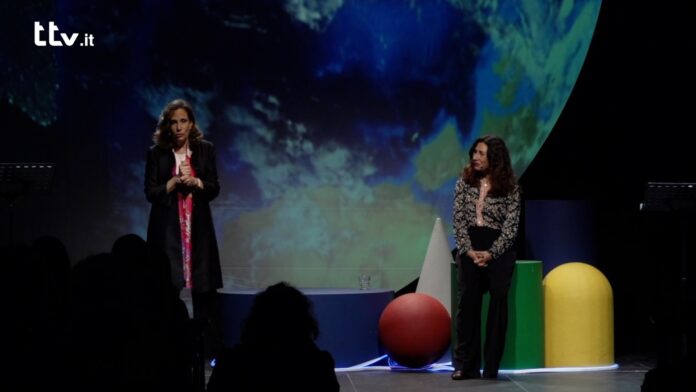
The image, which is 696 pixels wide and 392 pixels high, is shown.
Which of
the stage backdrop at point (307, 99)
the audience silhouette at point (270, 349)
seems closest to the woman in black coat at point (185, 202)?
the stage backdrop at point (307, 99)

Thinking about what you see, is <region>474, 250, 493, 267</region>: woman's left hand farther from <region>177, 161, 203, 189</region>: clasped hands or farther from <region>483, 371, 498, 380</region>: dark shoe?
<region>177, 161, 203, 189</region>: clasped hands

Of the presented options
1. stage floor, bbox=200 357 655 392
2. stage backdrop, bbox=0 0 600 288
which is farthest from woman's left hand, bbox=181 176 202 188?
stage backdrop, bbox=0 0 600 288

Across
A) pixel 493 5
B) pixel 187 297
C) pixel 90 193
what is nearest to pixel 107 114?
pixel 90 193

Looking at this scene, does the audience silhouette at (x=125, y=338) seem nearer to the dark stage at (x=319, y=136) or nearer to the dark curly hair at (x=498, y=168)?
the dark curly hair at (x=498, y=168)

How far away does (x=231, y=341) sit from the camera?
23.4ft

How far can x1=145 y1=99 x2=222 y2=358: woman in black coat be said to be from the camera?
5.90 m

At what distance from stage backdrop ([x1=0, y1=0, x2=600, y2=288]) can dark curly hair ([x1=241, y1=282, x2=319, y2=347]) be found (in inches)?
183

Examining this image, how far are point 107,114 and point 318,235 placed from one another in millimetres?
1643

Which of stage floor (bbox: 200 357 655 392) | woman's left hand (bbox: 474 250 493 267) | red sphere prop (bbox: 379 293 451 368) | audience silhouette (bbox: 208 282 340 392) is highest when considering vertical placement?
woman's left hand (bbox: 474 250 493 267)

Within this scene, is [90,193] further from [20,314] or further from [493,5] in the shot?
[20,314]

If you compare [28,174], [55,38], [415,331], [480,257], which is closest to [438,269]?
[415,331]

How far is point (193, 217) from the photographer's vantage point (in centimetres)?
601

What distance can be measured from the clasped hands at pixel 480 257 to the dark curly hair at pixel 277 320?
3.53m

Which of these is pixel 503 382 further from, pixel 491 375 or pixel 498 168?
pixel 498 168
